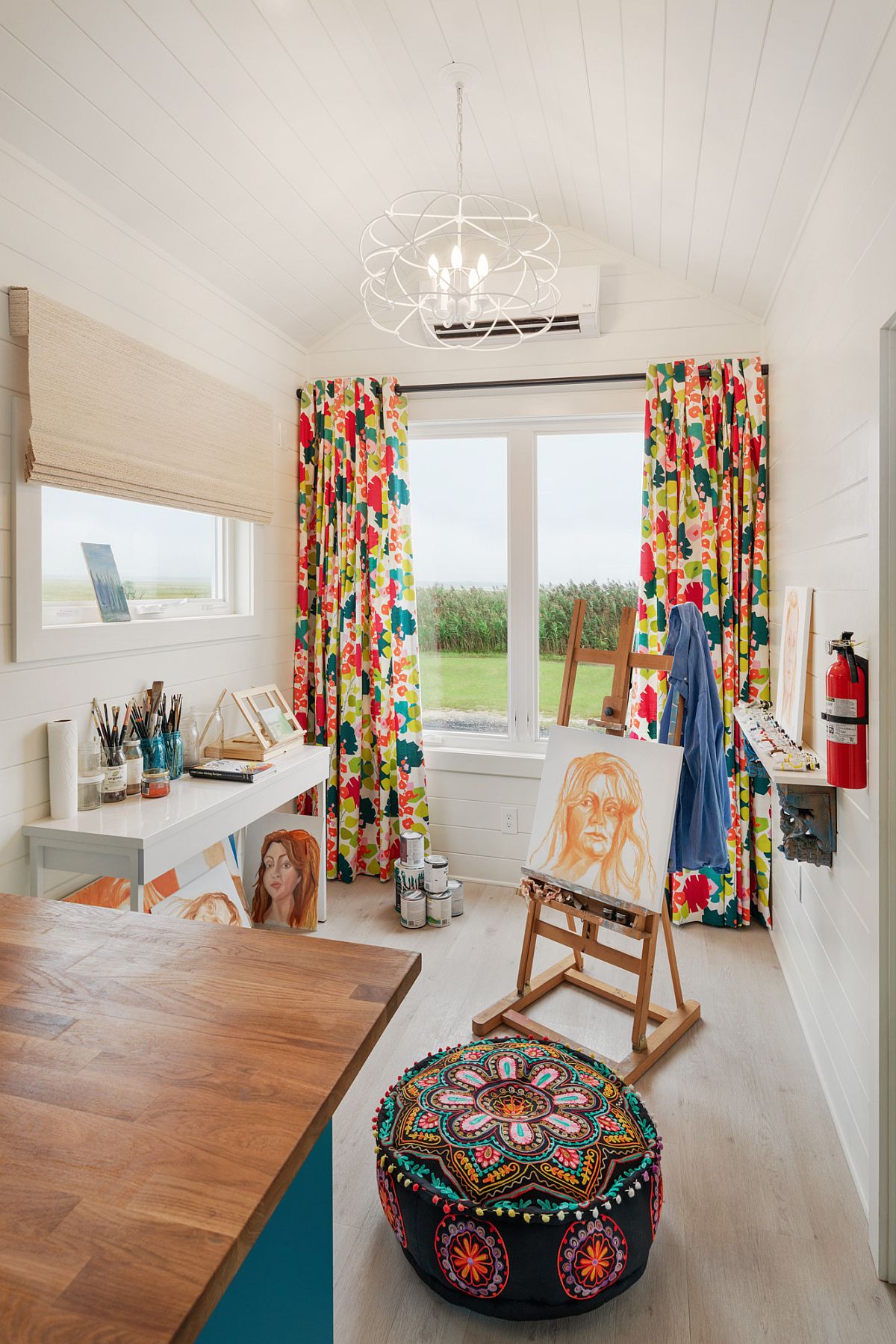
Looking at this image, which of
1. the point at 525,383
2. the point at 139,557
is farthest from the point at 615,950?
the point at 525,383

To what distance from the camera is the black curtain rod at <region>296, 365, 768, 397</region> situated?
3562 millimetres

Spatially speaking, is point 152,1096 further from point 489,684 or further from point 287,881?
point 489,684

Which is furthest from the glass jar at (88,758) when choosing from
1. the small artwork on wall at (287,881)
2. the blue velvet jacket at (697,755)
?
the blue velvet jacket at (697,755)

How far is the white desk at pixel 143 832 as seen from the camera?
227cm

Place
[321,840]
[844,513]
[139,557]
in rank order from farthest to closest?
[321,840] → [139,557] → [844,513]

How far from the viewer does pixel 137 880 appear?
2.25 m

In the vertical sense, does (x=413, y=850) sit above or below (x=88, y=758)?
below

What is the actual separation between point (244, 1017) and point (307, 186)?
9.62 feet

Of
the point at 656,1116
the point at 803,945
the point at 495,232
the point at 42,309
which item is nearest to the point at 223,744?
the point at 42,309

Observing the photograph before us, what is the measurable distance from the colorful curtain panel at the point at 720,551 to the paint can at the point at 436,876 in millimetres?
962

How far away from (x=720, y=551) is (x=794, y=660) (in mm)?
883

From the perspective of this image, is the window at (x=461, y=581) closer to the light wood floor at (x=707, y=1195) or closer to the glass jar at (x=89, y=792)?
the light wood floor at (x=707, y=1195)

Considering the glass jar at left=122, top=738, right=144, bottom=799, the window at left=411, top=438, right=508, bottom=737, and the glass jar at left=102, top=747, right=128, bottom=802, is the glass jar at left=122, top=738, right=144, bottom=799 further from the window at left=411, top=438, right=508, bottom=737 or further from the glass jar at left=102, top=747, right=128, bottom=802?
the window at left=411, top=438, right=508, bottom=737

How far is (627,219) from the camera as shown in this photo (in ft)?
10.5
